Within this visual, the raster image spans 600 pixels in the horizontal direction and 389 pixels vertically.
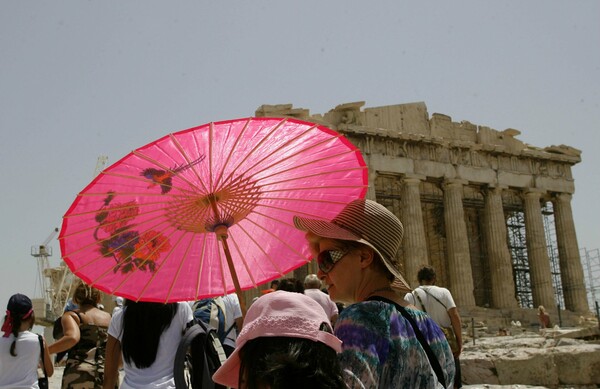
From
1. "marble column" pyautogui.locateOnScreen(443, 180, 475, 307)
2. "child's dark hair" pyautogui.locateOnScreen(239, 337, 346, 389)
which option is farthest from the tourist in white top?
"marble column" pyautogui.locateOnScreen(443, 180, 475, 307)

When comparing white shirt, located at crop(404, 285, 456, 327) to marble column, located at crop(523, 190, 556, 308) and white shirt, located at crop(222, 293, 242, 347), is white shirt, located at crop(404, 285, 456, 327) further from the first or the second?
marble column, located at crop(523, 190, 556, 308)

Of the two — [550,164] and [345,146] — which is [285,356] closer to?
[345,146]

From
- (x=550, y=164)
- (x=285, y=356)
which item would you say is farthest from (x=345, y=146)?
(x=550, y=164)

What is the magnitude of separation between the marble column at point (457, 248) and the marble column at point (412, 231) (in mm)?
1615

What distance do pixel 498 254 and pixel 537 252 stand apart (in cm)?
220

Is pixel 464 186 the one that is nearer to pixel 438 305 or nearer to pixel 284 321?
pixel 438 305

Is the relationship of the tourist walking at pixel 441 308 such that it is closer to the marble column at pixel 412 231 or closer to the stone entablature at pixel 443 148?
the stone entablature at pixel 443 148

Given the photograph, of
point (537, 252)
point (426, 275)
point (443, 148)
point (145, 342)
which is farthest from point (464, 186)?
point (145, 342)

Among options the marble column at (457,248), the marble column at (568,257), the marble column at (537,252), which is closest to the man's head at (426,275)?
the marble column at (457,248)

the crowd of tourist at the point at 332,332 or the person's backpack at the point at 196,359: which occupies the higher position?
the crowd of tourist at the point at 332,332

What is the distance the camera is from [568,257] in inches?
1252

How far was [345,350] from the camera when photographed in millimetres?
2104

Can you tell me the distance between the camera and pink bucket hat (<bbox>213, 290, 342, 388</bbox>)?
182 centimetres

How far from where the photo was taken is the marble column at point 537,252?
30688 mm
